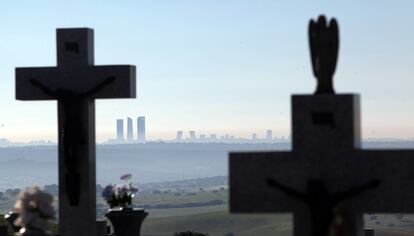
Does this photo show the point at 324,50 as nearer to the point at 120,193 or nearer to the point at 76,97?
the point at 76,97

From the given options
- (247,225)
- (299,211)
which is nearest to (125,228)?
(299,211)

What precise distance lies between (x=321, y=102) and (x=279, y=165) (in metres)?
1.04

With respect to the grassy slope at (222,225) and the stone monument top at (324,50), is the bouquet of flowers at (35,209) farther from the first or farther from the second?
the grassy slope at (222,225)

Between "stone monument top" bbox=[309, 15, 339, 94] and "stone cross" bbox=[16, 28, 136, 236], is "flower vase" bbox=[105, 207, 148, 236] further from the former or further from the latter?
"stone monument top" bbox=[309, 15, 339, 94]

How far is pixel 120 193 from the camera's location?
70.3ft

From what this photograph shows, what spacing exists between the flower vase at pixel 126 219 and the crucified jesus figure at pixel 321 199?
19.6ft

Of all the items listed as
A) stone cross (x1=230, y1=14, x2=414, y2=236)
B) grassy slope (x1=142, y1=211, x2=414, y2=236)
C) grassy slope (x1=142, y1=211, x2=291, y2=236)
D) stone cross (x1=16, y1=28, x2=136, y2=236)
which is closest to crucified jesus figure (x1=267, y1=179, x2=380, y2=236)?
stone cross (x1=230, y1=14, x2=414, y2=236)

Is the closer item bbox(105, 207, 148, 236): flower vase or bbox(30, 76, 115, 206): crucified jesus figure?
bbox(30, 76, 115, 206): crucified jesus figure

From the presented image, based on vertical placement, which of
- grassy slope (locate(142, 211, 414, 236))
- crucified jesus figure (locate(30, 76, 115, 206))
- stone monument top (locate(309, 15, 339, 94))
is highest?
stone monument top (locate(309, 15, 339, 94))

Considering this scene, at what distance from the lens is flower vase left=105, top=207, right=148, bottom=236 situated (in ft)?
70.2

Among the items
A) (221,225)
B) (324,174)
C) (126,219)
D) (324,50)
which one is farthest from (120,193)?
(221,225)

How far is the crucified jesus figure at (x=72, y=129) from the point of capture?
825 inches

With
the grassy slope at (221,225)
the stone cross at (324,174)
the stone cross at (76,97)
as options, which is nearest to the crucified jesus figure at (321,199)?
the stone cross at (324,174)

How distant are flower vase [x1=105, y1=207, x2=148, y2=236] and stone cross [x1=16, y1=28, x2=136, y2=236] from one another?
391 mm
